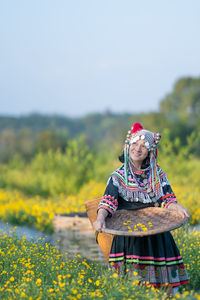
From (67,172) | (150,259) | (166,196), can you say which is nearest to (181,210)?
(166,196)

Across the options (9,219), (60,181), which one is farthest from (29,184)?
(9,219)

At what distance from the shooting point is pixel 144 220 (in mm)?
3502

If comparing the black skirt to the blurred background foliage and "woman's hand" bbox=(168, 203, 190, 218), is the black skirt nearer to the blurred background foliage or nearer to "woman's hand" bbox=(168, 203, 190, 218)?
"woman's hand" bbox=(168, 203, 190, 218)

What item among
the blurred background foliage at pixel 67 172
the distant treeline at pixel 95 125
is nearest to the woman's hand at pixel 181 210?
the blurred background foliage at pixel 67 172

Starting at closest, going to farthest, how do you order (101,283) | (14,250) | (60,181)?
(101,283) < (14,250) < (60,181)

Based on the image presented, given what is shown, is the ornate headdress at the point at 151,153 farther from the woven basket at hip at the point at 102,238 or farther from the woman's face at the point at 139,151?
the woven basket at hip at the point at 102,238

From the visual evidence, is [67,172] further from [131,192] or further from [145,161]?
[131,192]

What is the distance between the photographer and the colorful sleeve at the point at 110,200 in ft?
11.2

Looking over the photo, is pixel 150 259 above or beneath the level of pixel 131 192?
beneath

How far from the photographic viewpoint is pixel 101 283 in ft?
10.4

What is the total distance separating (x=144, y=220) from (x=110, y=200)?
34cm

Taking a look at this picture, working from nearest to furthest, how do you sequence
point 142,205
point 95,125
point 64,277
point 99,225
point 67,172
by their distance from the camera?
point 64,277, point 99,225, point 142,205, point 67,172, point 95,125

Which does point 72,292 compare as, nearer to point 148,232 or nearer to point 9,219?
point 148,232

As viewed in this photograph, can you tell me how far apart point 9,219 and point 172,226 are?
563cm
